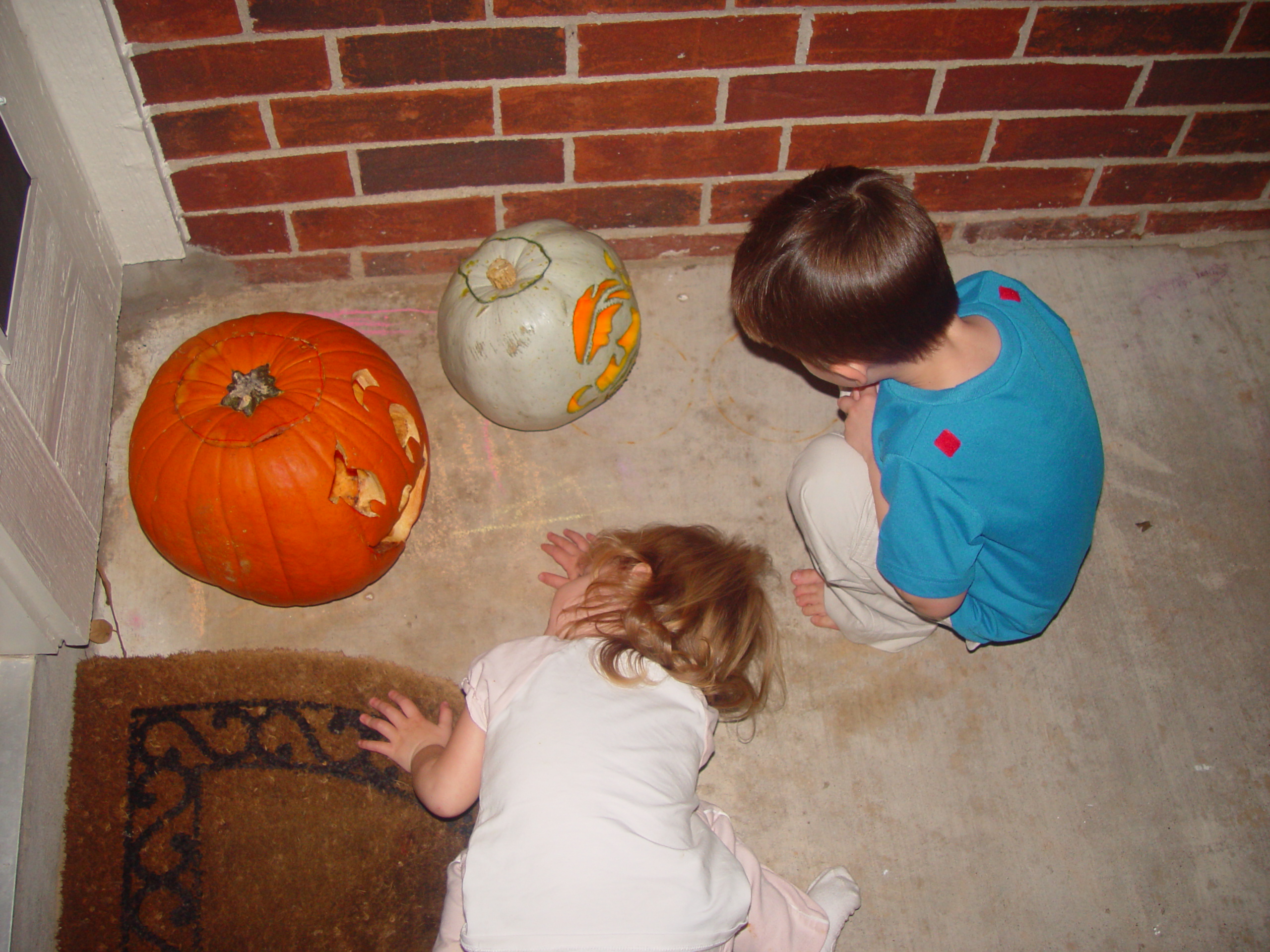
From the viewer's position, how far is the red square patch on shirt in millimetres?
1419

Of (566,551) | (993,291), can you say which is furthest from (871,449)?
(566,551)

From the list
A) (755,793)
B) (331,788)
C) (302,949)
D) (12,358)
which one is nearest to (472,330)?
(12,358)

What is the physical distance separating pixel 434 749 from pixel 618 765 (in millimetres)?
510

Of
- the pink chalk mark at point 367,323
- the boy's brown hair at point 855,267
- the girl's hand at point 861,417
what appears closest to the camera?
the boy's brown hair at point 855,267

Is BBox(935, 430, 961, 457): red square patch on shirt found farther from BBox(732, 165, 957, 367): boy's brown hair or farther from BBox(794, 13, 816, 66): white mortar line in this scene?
BBox(794, 13, 816, 66): white mortar line

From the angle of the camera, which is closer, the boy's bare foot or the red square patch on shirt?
the red square patch on shirt

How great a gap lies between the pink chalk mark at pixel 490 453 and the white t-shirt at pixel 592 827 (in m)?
0.62

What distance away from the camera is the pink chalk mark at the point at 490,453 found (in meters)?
2.09

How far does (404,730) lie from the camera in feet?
5.96

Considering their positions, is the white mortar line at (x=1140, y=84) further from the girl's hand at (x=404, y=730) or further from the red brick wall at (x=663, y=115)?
the girl's hand at (x=404, y=730)

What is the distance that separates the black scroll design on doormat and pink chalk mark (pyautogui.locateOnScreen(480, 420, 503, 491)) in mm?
574

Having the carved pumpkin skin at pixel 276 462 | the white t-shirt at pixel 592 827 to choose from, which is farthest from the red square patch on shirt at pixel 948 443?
the carved pumpkin skin at pixel 276 462

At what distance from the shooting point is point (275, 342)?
1.78 meters

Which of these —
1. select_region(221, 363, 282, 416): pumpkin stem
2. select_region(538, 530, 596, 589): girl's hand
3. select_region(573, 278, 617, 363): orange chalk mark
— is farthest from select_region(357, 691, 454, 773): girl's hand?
select_region(573, 278, 617, 363): orange chalk mark
